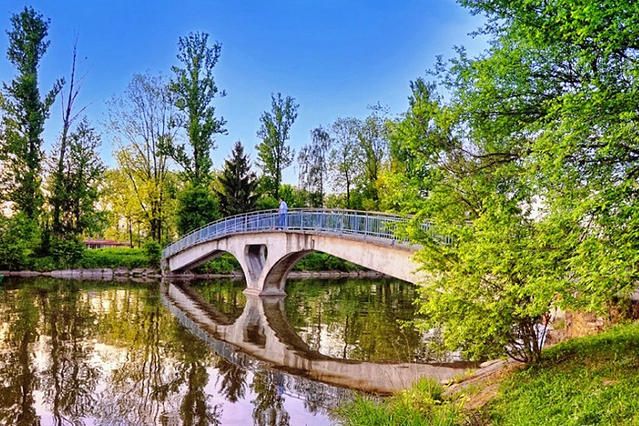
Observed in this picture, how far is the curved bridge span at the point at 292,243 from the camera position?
17.1 metres

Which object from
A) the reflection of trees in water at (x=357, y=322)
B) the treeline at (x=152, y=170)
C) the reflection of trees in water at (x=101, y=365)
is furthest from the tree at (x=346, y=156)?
the reflection of trees in water at (x=101, y=365)

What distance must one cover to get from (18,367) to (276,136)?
35.5 meters

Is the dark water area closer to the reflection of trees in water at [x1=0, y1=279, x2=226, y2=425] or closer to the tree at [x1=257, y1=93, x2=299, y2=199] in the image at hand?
the reflection of trees in water at [x1=0, y1=279, x2=226, y2=425]

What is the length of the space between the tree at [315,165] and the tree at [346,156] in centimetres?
259

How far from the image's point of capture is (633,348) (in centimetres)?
695

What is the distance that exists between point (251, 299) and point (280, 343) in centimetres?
1042

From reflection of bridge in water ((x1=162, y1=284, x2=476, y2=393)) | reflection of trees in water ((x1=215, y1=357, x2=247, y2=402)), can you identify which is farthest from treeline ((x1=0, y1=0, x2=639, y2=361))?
reflection of trees in water ((x1=215, y1=357, x2=247, y2=402))

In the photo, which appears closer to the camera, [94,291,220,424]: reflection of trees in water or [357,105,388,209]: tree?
[94,291,220,424]: reflection of trees in water

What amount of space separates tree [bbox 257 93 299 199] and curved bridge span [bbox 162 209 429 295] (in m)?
13.2

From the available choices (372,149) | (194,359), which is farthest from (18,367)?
(372,149)

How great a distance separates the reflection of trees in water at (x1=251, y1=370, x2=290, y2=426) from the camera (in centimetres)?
805

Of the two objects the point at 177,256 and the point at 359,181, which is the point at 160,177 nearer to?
the point at 177,256

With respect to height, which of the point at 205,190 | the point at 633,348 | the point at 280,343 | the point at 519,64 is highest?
the point at 205,190

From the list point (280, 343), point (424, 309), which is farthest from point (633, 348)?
point (280, 343)
